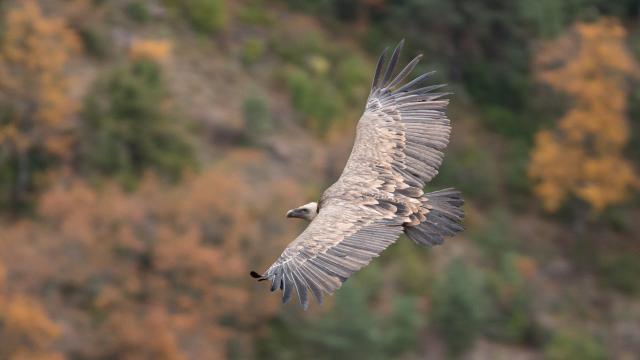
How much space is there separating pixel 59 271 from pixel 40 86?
23.6ft

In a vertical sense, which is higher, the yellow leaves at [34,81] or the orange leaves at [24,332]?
the yellow leaves at [34,81]

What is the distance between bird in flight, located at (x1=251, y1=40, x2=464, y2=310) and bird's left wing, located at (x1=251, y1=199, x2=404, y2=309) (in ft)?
0.04

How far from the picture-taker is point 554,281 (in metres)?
46.6

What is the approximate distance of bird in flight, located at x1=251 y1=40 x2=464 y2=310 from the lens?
14.4m

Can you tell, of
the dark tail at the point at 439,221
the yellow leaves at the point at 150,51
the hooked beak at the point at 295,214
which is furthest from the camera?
the yellow leaves at the point at 150,51

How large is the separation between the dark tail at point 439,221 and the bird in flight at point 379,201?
0.04 feet

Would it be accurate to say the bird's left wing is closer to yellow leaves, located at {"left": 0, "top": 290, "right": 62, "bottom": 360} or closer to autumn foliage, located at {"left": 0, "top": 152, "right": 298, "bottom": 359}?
yellow leaves, located at {"left": 0, "top": 290, "right": 62, "bottom": 360}

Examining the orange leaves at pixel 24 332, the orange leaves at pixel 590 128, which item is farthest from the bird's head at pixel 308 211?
the orange leaves at pixel 590 128

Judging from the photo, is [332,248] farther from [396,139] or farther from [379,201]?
[396,139]

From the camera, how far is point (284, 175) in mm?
44594

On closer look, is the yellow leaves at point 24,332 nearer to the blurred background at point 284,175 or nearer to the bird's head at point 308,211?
the blurred background at point 284,175

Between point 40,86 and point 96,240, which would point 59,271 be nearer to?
point 96,240

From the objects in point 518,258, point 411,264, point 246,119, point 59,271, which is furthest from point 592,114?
point 59,271

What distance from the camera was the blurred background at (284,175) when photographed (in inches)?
1417
